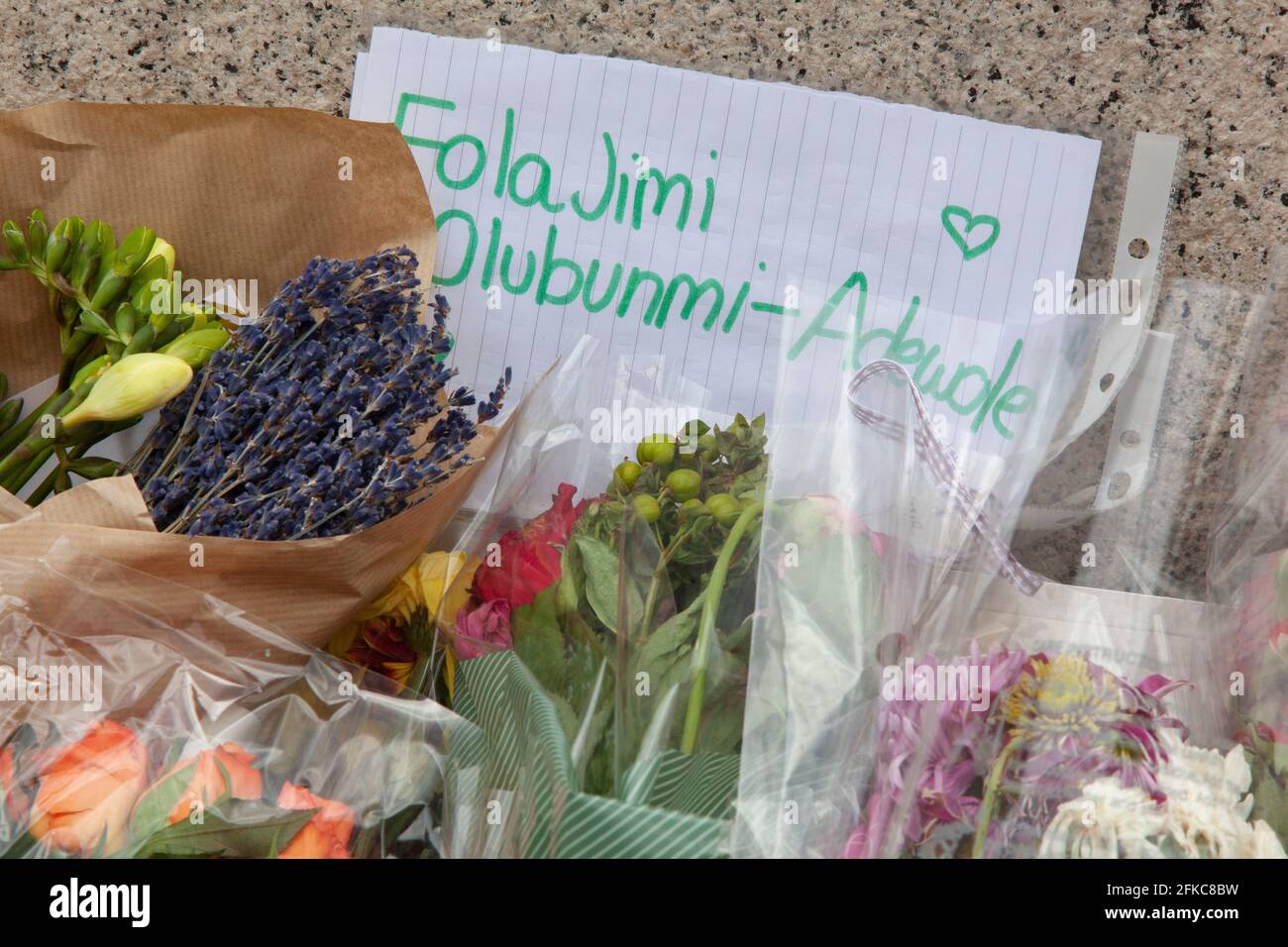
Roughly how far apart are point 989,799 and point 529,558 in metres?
0.23

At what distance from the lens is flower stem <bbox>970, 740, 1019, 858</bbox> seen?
15.1 inches

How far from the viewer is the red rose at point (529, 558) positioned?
1.64 ft

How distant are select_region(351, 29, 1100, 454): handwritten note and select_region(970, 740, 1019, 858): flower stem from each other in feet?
0.92

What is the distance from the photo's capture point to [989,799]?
0.39 m

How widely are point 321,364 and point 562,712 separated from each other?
0.23m

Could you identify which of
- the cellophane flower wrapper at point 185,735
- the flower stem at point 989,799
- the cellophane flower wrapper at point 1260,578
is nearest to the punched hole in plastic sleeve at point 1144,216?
the cellophane flower wrapper at point 1260,578

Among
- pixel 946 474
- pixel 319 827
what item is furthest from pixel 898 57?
pixel 319 827

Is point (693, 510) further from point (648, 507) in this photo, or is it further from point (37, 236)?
point (37, 236)

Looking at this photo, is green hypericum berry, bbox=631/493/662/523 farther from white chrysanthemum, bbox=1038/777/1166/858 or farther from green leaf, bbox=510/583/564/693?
white chrysanthemum, bbox=1038/777/1166/858

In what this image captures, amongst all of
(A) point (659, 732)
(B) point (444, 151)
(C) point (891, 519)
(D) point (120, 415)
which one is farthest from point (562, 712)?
(B) point (444, 151)

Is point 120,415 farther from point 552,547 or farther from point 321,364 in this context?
point 552,547

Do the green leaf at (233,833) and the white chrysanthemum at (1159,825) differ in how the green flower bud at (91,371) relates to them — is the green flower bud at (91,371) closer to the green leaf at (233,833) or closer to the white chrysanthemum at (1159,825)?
the green leaf at (233,833)

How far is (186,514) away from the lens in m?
0.51

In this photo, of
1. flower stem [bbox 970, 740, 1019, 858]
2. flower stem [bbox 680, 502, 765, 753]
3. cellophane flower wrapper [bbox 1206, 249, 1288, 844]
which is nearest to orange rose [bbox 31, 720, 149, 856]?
flower stem [bbox 680, 502, 765, 753]
